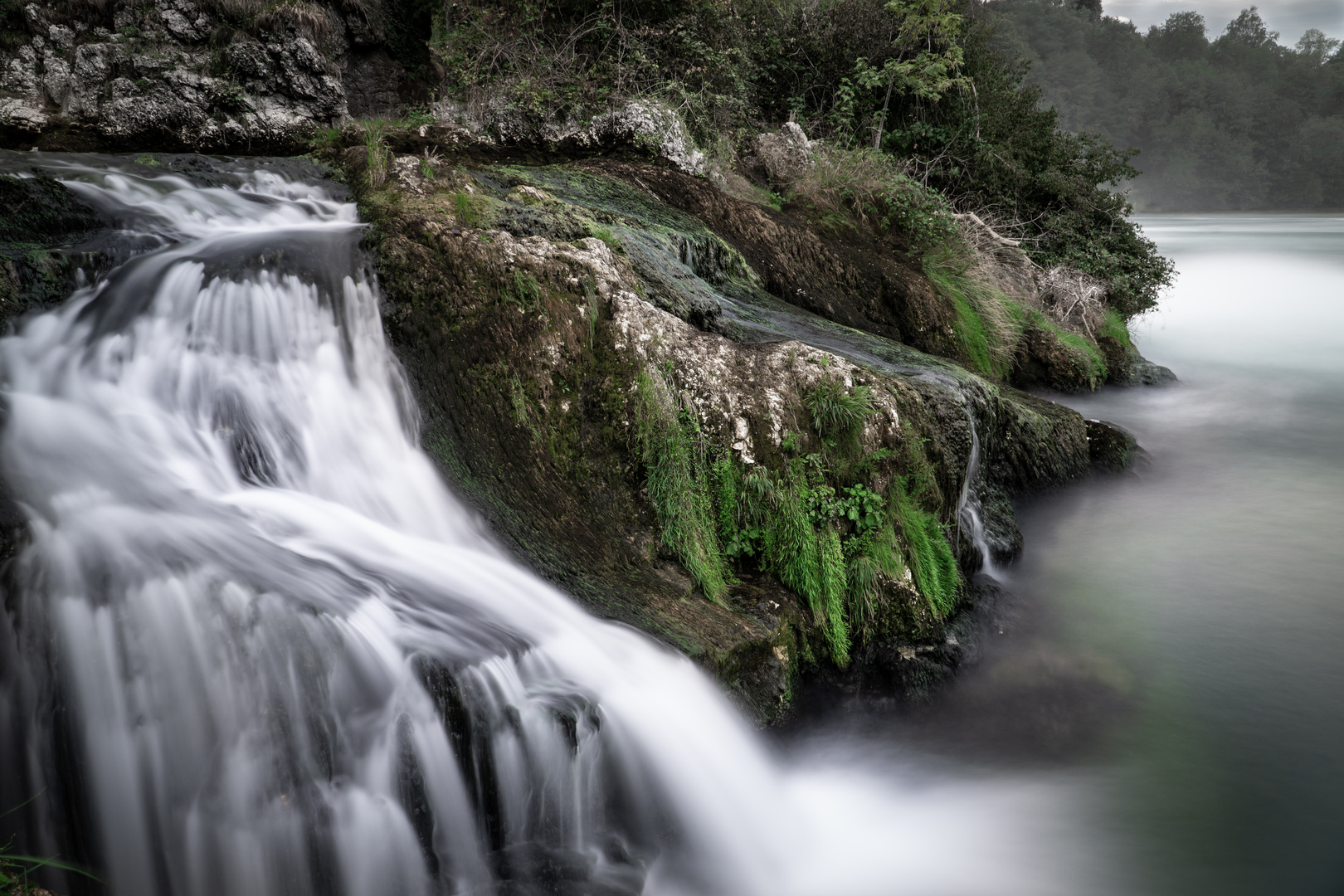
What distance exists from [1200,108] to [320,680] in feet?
270

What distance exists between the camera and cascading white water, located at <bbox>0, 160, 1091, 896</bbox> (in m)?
2.54

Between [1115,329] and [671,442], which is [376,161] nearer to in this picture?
[671,442]

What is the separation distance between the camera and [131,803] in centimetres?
248

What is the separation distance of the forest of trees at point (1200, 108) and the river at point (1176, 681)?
2443 inches

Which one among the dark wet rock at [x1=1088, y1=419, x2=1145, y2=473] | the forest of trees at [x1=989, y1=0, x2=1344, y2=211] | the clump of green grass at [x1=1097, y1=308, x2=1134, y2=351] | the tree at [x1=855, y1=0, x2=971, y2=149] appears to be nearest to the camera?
the dark wet rock at [x1=1088, y1=419, x2=1145, y2=473]

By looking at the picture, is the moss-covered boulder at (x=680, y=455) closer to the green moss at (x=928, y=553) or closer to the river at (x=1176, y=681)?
the green moss at (x=928, y=553)

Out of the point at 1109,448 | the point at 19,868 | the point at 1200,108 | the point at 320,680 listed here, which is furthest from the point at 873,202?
the point at 1200,108

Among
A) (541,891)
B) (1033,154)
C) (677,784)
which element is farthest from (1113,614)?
(1033,154)

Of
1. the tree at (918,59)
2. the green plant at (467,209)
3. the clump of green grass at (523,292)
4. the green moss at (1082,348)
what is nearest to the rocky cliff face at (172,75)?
the green plant at (467,209)

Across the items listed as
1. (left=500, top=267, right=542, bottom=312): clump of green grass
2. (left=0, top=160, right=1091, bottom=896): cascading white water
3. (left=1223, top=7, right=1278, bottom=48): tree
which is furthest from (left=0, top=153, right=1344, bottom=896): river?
(left=1223, top=7, right=1278, bottom=48): tree

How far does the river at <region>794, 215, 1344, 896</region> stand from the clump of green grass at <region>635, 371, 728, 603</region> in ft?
3.64

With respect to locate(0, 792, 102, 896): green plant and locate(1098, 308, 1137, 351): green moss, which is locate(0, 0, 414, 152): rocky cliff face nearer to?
locate(0, 792, 102, 896): green plant

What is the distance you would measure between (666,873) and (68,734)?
226cm

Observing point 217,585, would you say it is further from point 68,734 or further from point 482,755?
point 482,755
